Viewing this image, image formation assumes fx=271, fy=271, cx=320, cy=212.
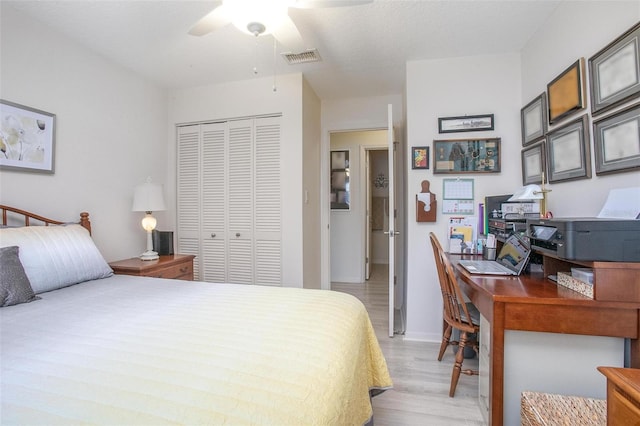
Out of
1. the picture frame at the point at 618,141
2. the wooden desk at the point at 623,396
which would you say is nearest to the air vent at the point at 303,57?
the picture frame at the point at 618,141

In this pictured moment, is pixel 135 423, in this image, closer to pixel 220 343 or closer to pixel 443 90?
pixel 220 343

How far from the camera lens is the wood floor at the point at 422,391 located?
156 centimetres

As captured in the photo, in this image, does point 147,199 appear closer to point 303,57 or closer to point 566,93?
point 303,57

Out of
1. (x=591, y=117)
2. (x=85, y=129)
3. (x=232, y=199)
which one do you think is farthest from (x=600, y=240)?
(x=85, y=129)

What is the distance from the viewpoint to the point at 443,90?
8.27ft

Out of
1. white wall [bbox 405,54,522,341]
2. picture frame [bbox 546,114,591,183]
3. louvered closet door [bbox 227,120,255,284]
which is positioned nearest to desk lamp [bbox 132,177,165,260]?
louvered closet door [bbox 227,120,255,284]

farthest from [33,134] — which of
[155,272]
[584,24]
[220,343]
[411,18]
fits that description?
[584,24]

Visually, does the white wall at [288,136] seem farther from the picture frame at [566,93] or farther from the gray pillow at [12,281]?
the picture frame at [566,93]

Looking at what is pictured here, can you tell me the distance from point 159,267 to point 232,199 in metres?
1.02

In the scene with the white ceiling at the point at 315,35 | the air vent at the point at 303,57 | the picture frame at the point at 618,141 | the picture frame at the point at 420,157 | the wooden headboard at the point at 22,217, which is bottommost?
the wooden headboard at the point at 22,217

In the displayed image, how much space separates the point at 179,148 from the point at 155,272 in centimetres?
A: 157

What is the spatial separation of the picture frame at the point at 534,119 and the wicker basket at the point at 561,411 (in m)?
1.72

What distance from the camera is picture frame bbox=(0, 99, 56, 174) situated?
1.79m

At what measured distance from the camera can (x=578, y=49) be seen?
1662 mm
